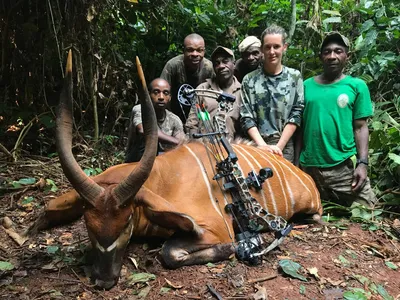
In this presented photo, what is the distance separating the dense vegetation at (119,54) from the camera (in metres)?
5.02

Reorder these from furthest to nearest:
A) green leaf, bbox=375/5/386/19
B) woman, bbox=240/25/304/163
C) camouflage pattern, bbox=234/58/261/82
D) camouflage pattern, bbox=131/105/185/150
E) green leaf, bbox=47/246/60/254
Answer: green leaf, bbox=375/5/386/19
camouflage pattern, bbox=234/58/261/82
camouflage pattern, bbox=131/105/185/150
woman, bbox=240/25/304/163
green leaf, bbox=47/246/60/254

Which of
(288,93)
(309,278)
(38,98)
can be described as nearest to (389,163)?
(288,93)

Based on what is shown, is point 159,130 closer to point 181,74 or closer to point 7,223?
point 181,74

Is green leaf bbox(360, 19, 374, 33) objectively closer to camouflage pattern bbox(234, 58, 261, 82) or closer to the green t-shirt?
camouflage pattern bbox(234, 58, 261, 82)

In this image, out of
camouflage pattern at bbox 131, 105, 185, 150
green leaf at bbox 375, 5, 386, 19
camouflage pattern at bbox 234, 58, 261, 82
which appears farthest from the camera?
green leaf at bbox 375, 5, 386, 19

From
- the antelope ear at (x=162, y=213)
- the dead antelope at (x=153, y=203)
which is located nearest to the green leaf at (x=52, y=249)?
the dead antelope at (x=153, y=203)

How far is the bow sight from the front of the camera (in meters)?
3.28

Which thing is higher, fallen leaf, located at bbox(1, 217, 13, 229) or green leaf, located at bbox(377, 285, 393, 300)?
fallen leaf, located at bbox(1, 217, 13, 229)

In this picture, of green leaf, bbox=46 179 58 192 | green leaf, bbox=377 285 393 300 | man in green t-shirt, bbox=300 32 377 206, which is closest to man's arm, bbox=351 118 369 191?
man in green t-shirt, bbox=300 32 377 206

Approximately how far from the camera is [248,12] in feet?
24.8

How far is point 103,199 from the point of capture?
2.87 meters

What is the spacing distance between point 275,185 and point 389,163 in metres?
1.71

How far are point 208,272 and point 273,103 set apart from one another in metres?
2.28

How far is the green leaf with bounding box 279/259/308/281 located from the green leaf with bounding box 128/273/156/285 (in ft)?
3.29
